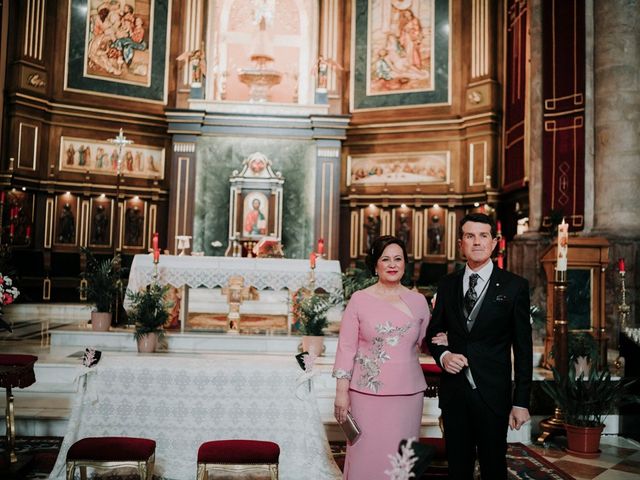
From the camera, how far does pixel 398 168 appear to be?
14.8 meters

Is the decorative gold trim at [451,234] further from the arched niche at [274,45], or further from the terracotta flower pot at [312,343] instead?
the terracotta flower pot at [312,343]

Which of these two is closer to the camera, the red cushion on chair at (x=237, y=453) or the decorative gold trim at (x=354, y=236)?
the red cushion on chair at (x=237, y=453)

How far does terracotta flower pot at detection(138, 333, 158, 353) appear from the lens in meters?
7.62

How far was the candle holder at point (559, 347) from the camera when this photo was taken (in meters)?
5.68

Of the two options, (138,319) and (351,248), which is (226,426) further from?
(351,248)

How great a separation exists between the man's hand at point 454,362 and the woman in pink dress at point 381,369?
0.28m

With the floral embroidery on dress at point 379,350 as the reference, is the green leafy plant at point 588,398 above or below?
below

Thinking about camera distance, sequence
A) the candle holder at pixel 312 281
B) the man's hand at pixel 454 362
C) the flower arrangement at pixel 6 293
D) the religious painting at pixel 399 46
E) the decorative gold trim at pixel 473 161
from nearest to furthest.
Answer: the man's hand at pixel 454 362 → the flower arrangement at pixel 6 293 → the candle holder at pixel 312 281 → the decorative gold trim at pixel 473 161 → the religious painting at pixel 399 46

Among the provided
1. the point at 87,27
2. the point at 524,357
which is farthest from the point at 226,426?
the point at 87,27

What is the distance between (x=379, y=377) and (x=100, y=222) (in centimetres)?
1221

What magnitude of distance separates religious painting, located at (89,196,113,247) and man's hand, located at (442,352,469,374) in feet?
40.7

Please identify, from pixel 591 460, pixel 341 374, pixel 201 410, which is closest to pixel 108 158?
pixel 201 410

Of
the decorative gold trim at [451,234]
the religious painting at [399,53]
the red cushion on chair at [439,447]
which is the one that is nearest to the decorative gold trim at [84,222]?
the religious painting at [399,53]

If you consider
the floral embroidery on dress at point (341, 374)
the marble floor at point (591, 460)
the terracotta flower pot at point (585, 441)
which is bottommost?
the marble floor at point (591, 460)
